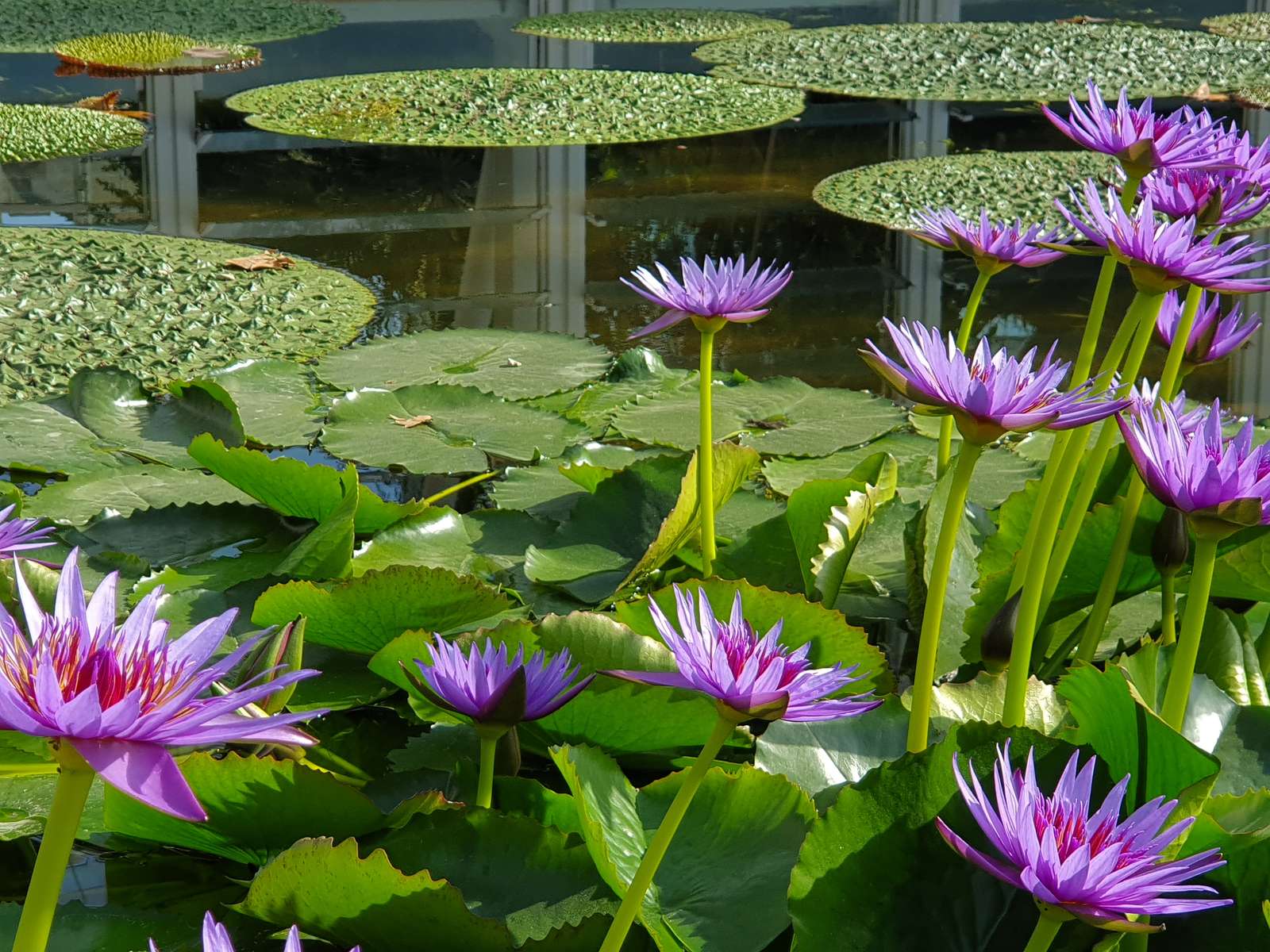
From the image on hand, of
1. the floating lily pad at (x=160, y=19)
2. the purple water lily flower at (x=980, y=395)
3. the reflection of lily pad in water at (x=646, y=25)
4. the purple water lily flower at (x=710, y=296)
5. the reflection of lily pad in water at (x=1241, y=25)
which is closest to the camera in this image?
the purple water lily flower at (x=980, y=395)

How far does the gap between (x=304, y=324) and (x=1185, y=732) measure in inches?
67.5

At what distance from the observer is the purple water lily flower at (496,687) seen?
2.20 feet

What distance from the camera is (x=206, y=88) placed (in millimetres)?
4770

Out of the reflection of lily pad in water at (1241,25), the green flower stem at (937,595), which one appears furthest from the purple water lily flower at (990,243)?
the reflection of lily pad in water at (1241,25)

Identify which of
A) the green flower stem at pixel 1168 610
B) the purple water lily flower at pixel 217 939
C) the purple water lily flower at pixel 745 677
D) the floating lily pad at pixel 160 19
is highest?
the floating lily pad at pixel 160 19

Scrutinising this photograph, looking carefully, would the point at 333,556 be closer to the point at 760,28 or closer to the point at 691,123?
the point at 691,123

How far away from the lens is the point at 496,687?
672mm

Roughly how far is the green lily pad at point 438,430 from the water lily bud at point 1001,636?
0.79 metres

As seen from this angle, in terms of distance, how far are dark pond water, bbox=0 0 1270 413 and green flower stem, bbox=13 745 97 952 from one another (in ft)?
6.10

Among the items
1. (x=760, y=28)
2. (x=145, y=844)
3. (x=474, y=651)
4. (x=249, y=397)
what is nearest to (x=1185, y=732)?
(x=474, y=651)

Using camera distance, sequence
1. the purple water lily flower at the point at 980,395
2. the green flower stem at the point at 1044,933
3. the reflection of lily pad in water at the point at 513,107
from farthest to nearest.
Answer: the reflection of lily pad in water at the point at 513,107 → the purple water lily flower at the point at 980,395 → the green flower stem at the point at 1044,933

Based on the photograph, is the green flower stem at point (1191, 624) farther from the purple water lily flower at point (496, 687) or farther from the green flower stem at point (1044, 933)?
the purple water lily flower at point (496, 687)

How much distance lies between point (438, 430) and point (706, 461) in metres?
0.68

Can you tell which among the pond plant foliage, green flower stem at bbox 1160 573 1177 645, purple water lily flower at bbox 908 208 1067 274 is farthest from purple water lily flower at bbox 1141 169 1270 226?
green flower stem at bbox 1160 573 1177 645
